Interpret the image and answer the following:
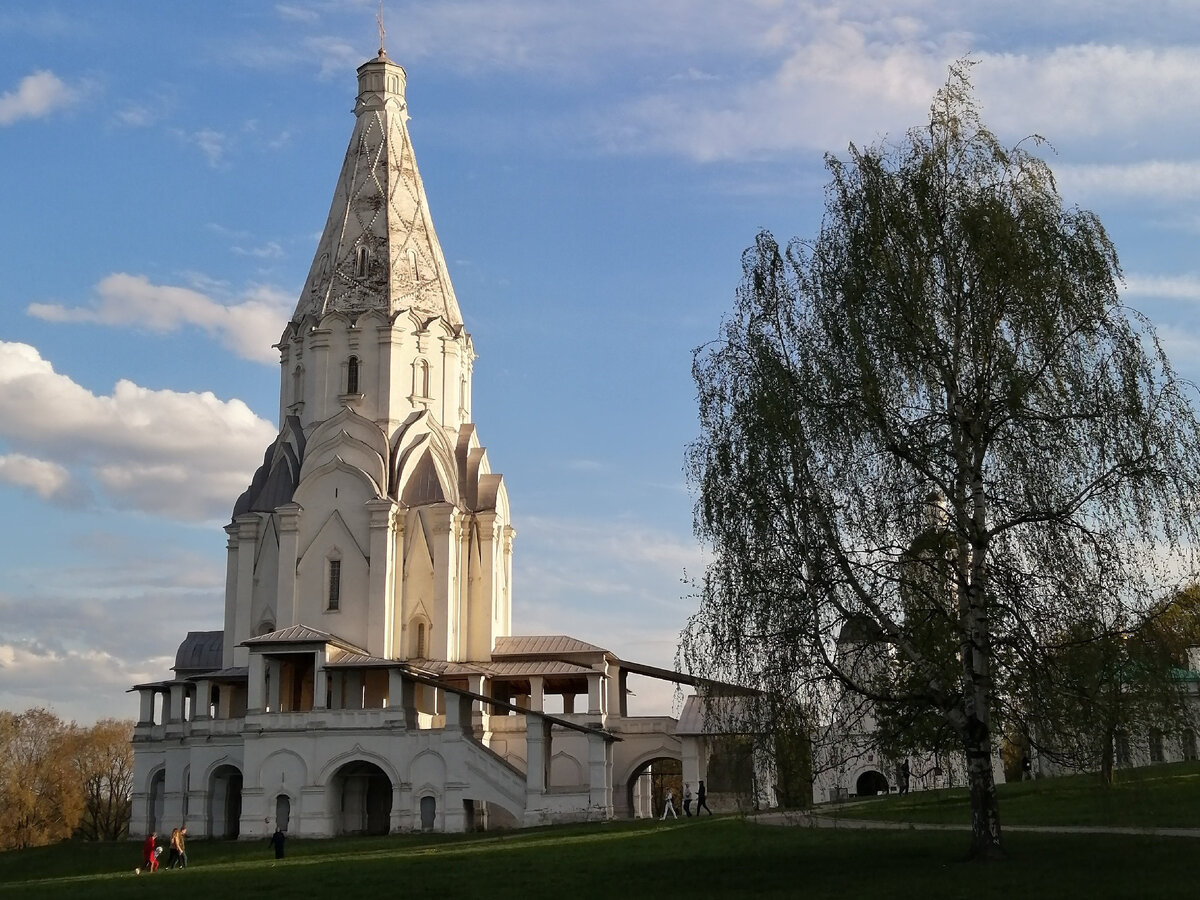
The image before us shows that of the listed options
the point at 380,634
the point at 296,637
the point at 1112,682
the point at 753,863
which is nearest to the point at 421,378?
the point at 380,634

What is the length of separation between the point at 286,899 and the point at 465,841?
1271 centimetres

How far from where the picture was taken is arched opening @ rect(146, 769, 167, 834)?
Result: 43.5m

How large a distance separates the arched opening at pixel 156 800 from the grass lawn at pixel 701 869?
1496 cm

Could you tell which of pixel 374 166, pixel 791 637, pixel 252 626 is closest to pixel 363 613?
pixel 252 626

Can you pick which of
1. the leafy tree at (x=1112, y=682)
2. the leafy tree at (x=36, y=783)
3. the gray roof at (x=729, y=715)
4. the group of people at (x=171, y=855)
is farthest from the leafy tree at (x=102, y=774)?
the leafy tree at (x=1112, y=682)

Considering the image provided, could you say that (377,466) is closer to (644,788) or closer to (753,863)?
(644,788)

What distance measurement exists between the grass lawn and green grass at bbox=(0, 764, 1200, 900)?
35 millimetres

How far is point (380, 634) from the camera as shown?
136 feet

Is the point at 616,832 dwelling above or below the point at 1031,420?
below

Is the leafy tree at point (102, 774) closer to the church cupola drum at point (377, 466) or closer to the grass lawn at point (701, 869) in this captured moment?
the church cupola drum at point (377, 466)

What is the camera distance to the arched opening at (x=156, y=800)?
43544mm

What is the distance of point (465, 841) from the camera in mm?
30750

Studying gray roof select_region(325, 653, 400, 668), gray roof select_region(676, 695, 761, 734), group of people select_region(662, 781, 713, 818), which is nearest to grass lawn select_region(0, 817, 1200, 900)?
gray roof select_region(676, 695, 761, 734)

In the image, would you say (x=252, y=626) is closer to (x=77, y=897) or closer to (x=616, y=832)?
(x=616, y=832)
